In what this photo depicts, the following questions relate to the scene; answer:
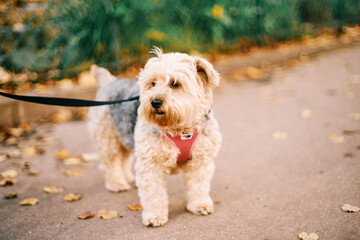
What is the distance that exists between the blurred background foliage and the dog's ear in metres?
4.28

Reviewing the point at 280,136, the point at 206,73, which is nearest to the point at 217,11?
the point at 280,136

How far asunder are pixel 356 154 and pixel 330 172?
24.3 inches

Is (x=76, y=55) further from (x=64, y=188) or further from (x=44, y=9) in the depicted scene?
(x=64, y=188)

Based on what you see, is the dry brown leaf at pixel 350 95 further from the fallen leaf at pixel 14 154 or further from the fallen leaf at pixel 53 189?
the fallen leaf at pixel 14 154

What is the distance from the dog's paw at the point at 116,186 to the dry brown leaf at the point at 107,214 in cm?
50

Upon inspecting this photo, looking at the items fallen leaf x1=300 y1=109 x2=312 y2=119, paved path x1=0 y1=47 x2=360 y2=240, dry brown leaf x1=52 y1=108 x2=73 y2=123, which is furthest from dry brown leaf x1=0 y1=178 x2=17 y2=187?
fallen leaf x1=300 y1=109 x2=312 y2=119

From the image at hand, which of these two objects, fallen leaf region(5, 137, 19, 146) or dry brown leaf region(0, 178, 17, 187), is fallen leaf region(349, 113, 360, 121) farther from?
fallen leaf region(5, 137, 19, 146)

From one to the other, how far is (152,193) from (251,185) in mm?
1357

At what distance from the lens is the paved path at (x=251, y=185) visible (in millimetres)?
3100

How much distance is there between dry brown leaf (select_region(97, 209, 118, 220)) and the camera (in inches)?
135

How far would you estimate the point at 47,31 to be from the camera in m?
6.56

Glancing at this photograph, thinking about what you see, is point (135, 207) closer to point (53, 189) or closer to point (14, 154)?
point (53, 189)

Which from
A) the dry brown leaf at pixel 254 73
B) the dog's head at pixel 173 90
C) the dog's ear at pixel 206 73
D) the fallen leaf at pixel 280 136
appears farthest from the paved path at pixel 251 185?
the dry brown leaf at pixel 254 73

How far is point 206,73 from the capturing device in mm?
3066
